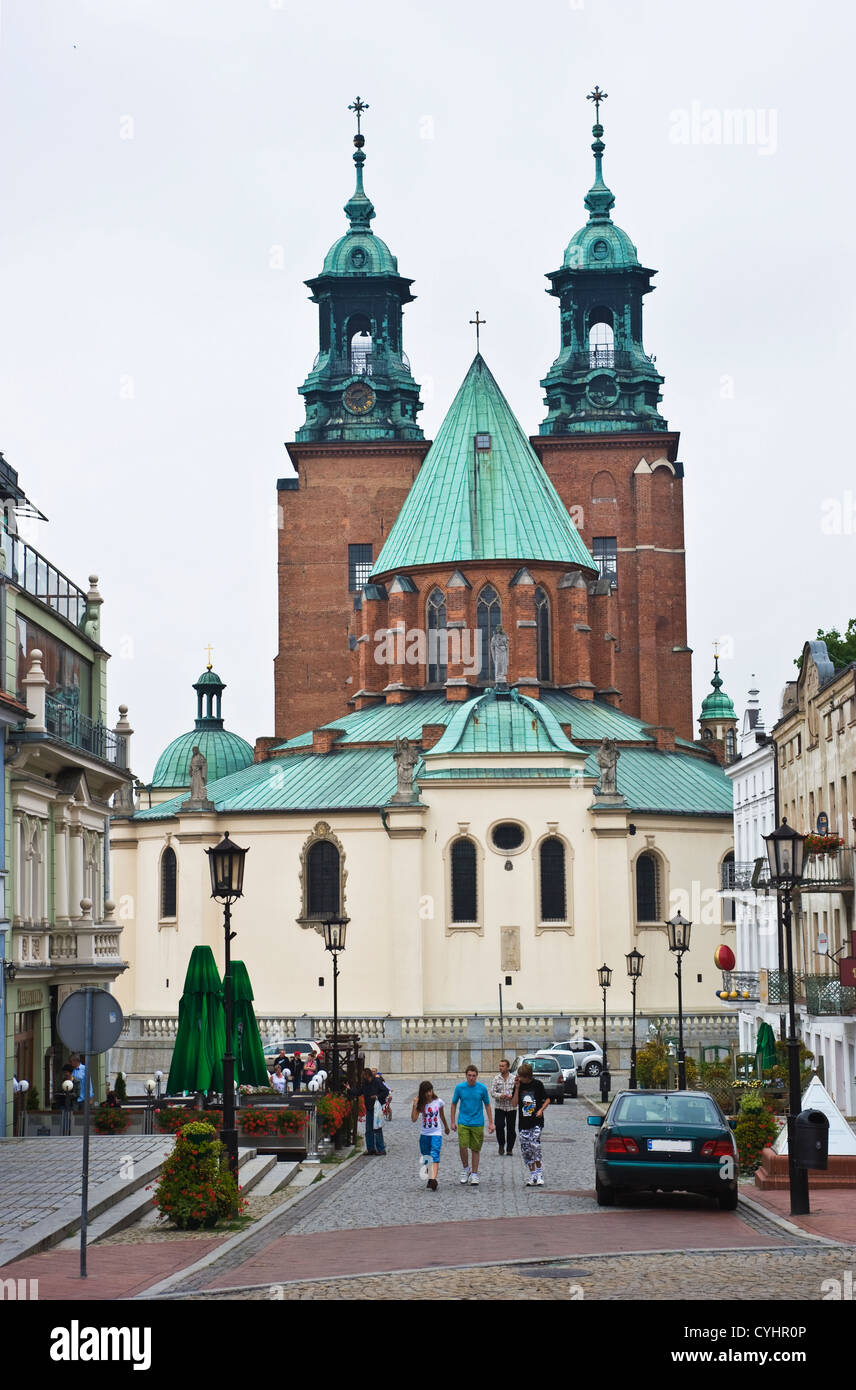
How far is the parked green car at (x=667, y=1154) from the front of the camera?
20.7m

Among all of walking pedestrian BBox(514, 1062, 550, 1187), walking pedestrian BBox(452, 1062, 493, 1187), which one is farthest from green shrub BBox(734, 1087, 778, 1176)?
walking pedestrian BBox(452, 1062, 493, 1187)

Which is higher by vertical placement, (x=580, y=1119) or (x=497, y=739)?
(x=497, y=739)

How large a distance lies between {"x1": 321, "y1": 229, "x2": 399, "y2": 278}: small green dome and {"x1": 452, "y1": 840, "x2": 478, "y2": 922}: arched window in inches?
1169

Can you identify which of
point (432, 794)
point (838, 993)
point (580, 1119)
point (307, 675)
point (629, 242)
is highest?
point (629, 242)

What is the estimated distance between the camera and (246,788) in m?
73.6

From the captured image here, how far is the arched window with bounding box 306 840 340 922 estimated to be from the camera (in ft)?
224

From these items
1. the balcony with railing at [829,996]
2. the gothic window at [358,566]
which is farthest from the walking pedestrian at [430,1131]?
the gothic window at [358,566]

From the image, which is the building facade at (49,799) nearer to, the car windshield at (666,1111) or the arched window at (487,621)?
the car windshield at (666,1111)

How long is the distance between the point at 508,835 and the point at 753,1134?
4105 cm

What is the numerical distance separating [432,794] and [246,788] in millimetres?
10006

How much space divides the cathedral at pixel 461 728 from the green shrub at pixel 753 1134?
112 feet

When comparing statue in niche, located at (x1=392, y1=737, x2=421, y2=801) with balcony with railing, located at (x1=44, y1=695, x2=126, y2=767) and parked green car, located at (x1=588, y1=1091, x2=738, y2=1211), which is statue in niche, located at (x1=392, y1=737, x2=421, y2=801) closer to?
balcony with railing, located at (x1=44, y1=695, x2=126, y2=767)
